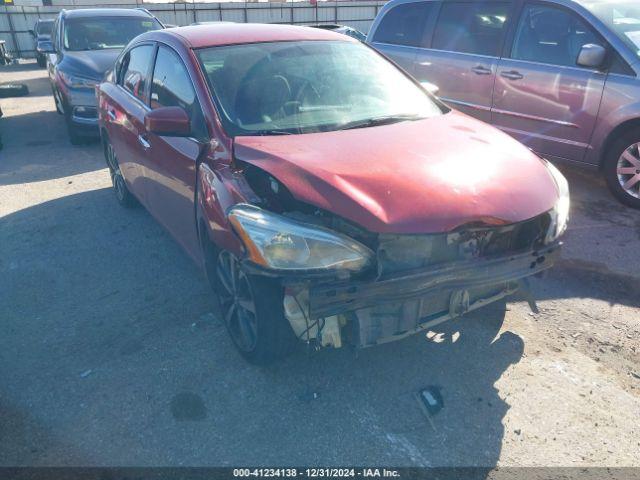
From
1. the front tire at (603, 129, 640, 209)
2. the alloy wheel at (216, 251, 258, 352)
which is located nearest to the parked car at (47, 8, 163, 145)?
the alloy wheel at (216, 251, 258, 352)

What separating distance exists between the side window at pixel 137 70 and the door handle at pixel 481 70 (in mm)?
3628

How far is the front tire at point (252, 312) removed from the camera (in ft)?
8.71

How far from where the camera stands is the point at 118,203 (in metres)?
5.71

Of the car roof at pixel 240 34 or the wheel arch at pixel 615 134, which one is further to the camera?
the wheel arch at pixel 615 134

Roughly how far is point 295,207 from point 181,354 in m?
1.22

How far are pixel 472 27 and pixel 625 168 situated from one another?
2377 millimetres

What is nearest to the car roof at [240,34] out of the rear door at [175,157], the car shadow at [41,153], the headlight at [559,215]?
the rear door at [175,157]

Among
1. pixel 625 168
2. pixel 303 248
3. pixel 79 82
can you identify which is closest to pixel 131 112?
pixel 303 248

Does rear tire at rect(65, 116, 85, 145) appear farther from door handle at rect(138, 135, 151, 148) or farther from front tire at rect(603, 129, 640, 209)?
front tire at rect(603, 129, 640, 209)

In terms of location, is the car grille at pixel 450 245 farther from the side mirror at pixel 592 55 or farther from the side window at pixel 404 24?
the side window at pixel 404 24

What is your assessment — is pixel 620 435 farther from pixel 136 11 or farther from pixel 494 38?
pixel 136 11

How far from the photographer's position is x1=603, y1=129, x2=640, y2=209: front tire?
5.08 metres

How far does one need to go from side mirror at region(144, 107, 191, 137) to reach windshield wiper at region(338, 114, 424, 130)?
93 cm

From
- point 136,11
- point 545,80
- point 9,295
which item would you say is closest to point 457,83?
point 545,80
